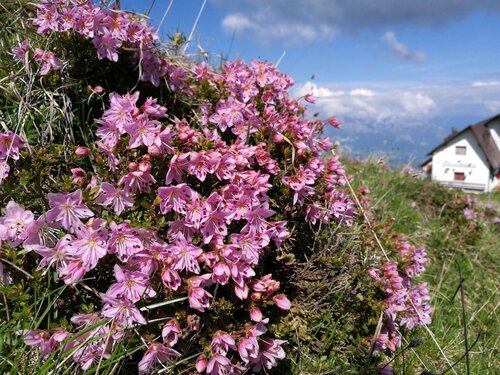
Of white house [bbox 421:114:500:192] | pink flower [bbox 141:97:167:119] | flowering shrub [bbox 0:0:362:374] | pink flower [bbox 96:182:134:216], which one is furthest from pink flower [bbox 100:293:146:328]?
white house [bbox 421:114:500:192]

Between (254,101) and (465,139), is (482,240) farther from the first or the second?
(465,139)

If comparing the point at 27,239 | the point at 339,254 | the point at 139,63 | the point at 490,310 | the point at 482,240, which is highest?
the point at 139,63

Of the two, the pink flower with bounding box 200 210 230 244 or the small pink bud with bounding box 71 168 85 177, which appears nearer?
the pink flower with bounding box 200 210 230 244

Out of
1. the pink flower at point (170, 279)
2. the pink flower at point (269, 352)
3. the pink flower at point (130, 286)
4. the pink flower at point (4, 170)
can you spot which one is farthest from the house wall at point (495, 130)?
the pink flower at point (4, 170)

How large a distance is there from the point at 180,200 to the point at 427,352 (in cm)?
249

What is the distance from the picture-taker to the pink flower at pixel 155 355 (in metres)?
2.05

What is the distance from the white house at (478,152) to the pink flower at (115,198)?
59.5 m

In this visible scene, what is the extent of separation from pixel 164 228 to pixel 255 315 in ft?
2.36

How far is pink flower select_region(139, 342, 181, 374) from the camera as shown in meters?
2.05

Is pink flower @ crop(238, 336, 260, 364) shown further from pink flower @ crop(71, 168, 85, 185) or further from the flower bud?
the flower bud

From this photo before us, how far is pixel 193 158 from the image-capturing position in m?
2.41

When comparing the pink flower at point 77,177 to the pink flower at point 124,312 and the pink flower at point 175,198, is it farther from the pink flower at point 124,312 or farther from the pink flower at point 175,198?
the pink flower at point 124,312

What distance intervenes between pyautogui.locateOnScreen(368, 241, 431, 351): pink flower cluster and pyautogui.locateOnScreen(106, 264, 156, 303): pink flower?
1.62 meters

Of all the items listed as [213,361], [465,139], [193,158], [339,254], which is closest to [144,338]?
[213,361]
